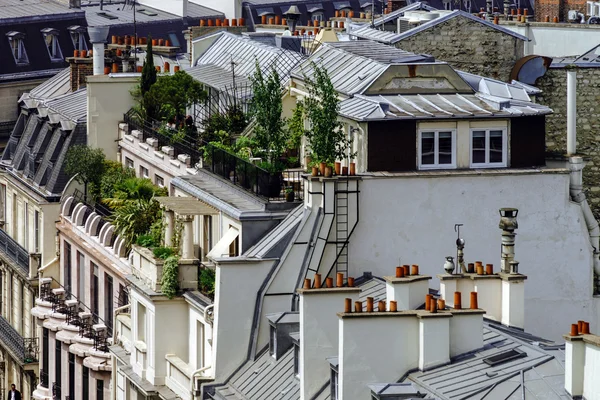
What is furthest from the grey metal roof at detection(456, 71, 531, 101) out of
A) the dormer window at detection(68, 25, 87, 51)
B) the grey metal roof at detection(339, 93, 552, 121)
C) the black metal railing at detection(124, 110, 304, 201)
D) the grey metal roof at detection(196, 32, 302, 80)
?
the dormer window at detection(68, 25, 87, 51)

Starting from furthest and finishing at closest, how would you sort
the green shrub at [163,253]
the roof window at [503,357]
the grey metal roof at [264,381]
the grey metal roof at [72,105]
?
the grey metal roof at [72,105], the green shrub at [163,253], the grey metal roof at [264,381], the roof window at [503,357]

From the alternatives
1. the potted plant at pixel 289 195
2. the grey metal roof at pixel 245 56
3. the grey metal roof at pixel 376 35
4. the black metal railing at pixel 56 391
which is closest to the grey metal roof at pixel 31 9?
the grey metal roof at pixel 245 56

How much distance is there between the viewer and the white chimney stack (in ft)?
200

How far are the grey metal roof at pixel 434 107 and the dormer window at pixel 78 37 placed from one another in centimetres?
5525

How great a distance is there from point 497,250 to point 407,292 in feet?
28.1

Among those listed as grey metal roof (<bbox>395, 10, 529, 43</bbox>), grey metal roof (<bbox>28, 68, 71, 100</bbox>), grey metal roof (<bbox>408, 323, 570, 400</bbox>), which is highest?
grey metal roof (<bbox>395, 10, 529, 43</bbox>)

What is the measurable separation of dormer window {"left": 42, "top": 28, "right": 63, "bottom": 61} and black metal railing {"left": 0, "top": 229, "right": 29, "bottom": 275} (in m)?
23.7

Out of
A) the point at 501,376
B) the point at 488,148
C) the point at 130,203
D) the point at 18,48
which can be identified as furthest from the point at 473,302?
the point at 18,48

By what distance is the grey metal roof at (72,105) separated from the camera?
84.2 m

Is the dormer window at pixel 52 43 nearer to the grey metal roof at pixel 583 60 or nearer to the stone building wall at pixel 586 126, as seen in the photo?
the grey metal roof at pixel 583 60

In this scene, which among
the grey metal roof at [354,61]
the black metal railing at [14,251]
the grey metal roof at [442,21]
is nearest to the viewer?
the grey metal roof at [354,61]

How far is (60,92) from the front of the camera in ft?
300

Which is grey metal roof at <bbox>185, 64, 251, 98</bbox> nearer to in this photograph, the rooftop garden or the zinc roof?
the rooftop garden

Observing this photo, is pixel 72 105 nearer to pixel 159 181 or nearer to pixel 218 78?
pixel 218 78
